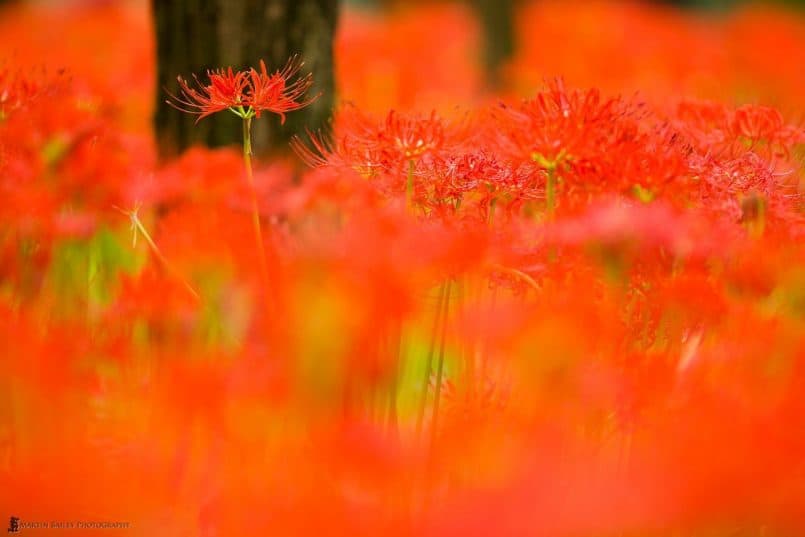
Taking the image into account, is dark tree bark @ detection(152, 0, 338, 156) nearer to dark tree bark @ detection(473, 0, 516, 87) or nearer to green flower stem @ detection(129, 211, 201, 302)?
green flower stem @ detection(129, 211, 201, 302)

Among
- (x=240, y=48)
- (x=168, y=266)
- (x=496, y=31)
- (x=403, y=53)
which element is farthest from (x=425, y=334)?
(x=496, y=31)

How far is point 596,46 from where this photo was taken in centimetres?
493

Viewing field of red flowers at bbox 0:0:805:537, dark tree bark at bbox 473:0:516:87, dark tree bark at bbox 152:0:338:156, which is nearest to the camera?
field of red flowers at bbox 0:0:805:537

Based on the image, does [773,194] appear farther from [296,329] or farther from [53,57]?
[53,57]

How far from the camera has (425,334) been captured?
1.12 metres

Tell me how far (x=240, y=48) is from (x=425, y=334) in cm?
84

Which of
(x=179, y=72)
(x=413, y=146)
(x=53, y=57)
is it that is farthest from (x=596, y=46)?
(x=413, y=146)

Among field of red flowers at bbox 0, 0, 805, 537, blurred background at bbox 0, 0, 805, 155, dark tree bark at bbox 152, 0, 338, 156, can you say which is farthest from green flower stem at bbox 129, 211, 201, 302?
dark tree bark at bbox 152, 0, 338, 156

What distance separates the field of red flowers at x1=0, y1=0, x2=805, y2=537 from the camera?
803 mm

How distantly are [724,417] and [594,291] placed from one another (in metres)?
0.22

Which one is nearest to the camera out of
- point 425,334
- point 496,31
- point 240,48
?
point 425,334

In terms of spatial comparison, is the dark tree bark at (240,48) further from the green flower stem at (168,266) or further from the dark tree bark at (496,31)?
the dark tree bark at (496,31)

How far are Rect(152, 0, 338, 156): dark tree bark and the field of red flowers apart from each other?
35cm

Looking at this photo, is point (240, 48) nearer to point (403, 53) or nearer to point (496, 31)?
point (403, 53)
